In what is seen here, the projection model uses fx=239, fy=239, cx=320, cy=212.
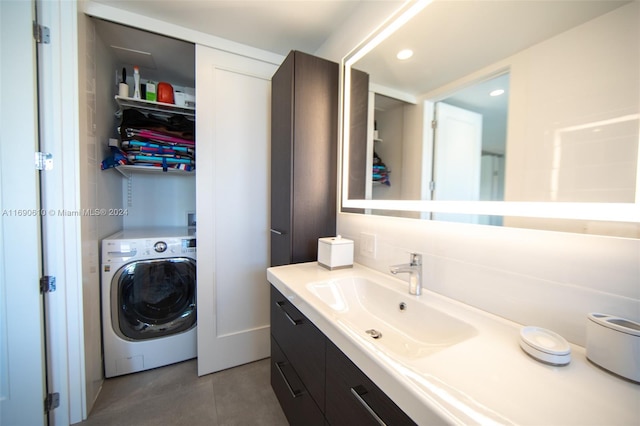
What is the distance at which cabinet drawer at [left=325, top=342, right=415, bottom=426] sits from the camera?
1.82 ft

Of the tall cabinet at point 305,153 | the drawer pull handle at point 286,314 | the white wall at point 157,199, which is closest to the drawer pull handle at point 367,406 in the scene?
the drawer pull handle at point 286,314

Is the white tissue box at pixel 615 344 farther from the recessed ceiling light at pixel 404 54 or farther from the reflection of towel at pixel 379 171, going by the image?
the recessed ceiling light at pixel 404 54

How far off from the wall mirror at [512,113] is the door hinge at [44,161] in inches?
69.3

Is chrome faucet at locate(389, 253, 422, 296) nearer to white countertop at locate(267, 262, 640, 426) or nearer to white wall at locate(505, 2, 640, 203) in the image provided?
white countertop at locate(267, 262, 640, 426)

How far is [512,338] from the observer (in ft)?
2.20

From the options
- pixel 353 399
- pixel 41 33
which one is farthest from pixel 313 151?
pixel 41 33

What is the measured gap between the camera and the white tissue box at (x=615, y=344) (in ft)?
1.61

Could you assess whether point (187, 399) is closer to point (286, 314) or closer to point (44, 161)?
point (286, 314)

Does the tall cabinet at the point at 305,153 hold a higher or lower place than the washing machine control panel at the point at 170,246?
higher

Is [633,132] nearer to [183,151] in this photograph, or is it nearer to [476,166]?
[476,166]

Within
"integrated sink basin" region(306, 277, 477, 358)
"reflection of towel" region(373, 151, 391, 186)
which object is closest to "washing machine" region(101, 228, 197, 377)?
"integrated sink basin" region(306, 277, 477, 358)

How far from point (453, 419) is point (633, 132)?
763mm

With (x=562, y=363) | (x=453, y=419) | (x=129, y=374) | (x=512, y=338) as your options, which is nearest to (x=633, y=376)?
(x=562, y=363)

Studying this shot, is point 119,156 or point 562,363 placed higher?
point 119,156
